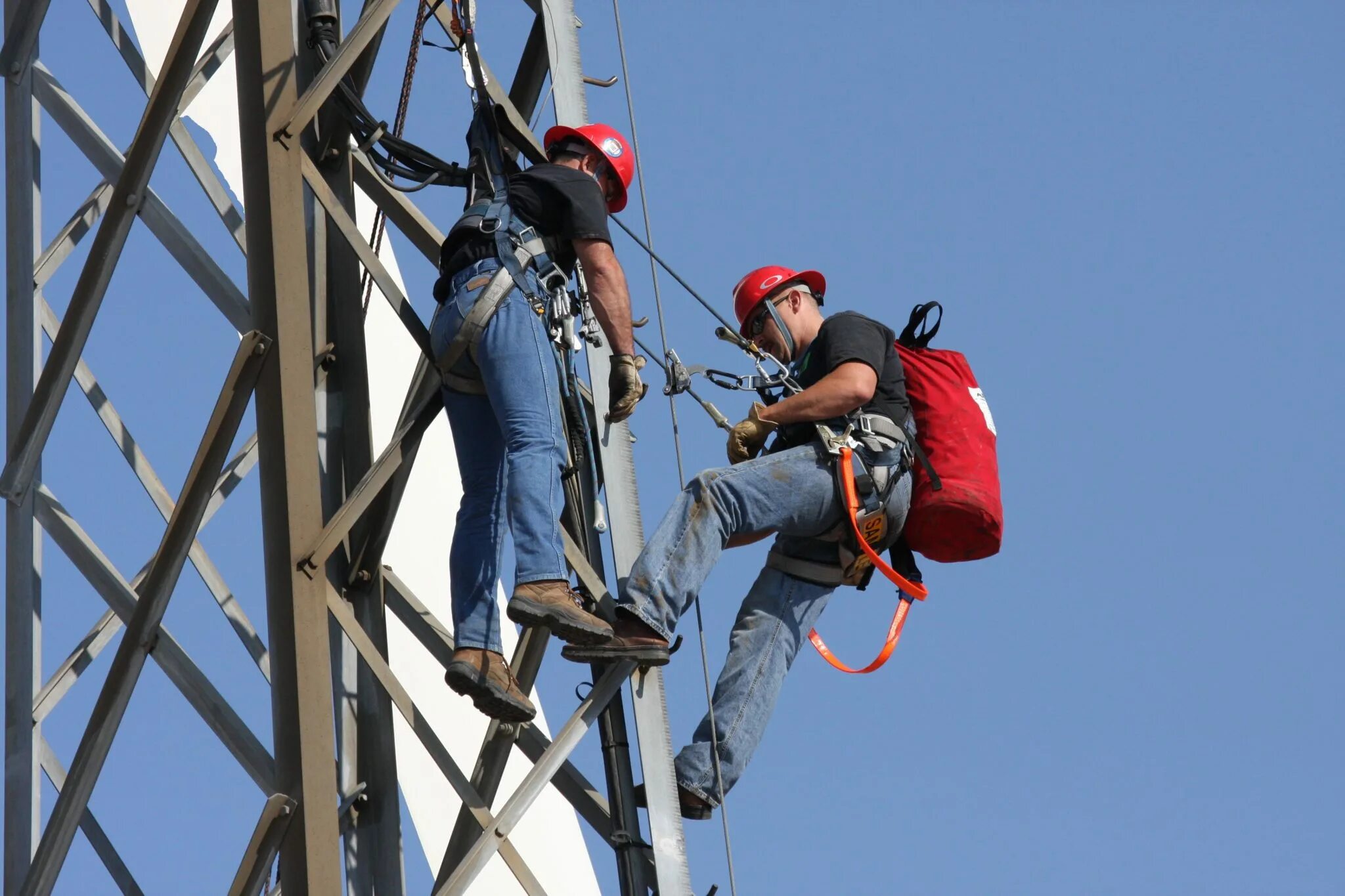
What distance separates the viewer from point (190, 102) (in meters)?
9.25

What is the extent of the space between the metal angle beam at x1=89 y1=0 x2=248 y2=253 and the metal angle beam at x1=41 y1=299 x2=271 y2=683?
90cm

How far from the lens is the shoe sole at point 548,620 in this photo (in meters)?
6.56

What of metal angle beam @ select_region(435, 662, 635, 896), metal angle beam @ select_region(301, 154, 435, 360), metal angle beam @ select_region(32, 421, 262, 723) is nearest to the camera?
metal angle beam @ select_region(435, 662, 635, 896)

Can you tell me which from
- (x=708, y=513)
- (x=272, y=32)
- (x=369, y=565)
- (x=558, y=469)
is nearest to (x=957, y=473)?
(x=708, y=513)

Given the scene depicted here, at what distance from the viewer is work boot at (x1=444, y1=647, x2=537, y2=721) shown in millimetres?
6602

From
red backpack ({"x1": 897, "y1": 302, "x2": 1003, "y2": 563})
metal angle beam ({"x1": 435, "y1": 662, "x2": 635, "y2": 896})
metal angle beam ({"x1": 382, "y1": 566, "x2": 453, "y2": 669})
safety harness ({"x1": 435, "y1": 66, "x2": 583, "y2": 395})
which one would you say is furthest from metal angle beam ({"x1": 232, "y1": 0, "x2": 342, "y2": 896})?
red backpack ({"x1": 897, "y1": 302, "x2": 1003, "y2": 563})

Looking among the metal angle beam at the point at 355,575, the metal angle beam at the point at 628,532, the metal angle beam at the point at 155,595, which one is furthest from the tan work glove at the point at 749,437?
the metal angle beam at the point at 155,595

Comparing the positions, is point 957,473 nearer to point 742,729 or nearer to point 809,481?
point 809,481

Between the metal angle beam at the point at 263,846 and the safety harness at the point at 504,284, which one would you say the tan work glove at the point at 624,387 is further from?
the metal angle beam at the point at 263,846

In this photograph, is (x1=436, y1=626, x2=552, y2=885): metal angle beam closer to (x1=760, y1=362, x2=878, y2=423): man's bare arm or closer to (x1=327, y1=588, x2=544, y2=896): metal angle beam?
(x1=327, y1=588, x2=544, y2=896): metal angle beam

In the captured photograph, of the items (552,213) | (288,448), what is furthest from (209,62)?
(288,448)

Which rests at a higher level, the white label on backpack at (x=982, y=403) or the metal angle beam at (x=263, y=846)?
the white label on backpack at (x=982, y=403)

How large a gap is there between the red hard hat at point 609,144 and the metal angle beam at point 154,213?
1.48 metres

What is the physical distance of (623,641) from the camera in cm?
700
